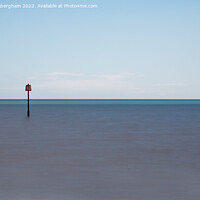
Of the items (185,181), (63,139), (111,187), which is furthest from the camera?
(63,139)

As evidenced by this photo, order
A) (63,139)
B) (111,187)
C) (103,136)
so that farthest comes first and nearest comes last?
(103,136)
(63,139)
(111,187)

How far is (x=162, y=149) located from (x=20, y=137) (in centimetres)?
792

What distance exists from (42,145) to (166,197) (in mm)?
8328

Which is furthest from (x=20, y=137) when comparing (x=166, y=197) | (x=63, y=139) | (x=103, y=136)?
(x=166, y=197)

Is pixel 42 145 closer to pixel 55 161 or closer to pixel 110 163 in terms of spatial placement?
pixel 55 161

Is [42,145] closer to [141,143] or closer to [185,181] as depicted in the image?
[141,143]

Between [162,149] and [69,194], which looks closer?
[69,194]

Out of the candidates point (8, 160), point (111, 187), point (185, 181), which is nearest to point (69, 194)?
point (111, 187)

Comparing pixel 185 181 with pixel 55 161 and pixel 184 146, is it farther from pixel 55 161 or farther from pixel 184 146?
pixel 184 146

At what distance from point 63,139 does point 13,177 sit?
25.0 feet

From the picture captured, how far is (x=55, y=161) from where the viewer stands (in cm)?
1063

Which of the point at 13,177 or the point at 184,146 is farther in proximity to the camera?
the point at 184,146

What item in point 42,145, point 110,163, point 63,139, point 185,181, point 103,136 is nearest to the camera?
point 185,181

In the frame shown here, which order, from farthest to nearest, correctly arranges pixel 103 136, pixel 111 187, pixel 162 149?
pixel 103 136 → pixel 162 149 → pixel 111 187
